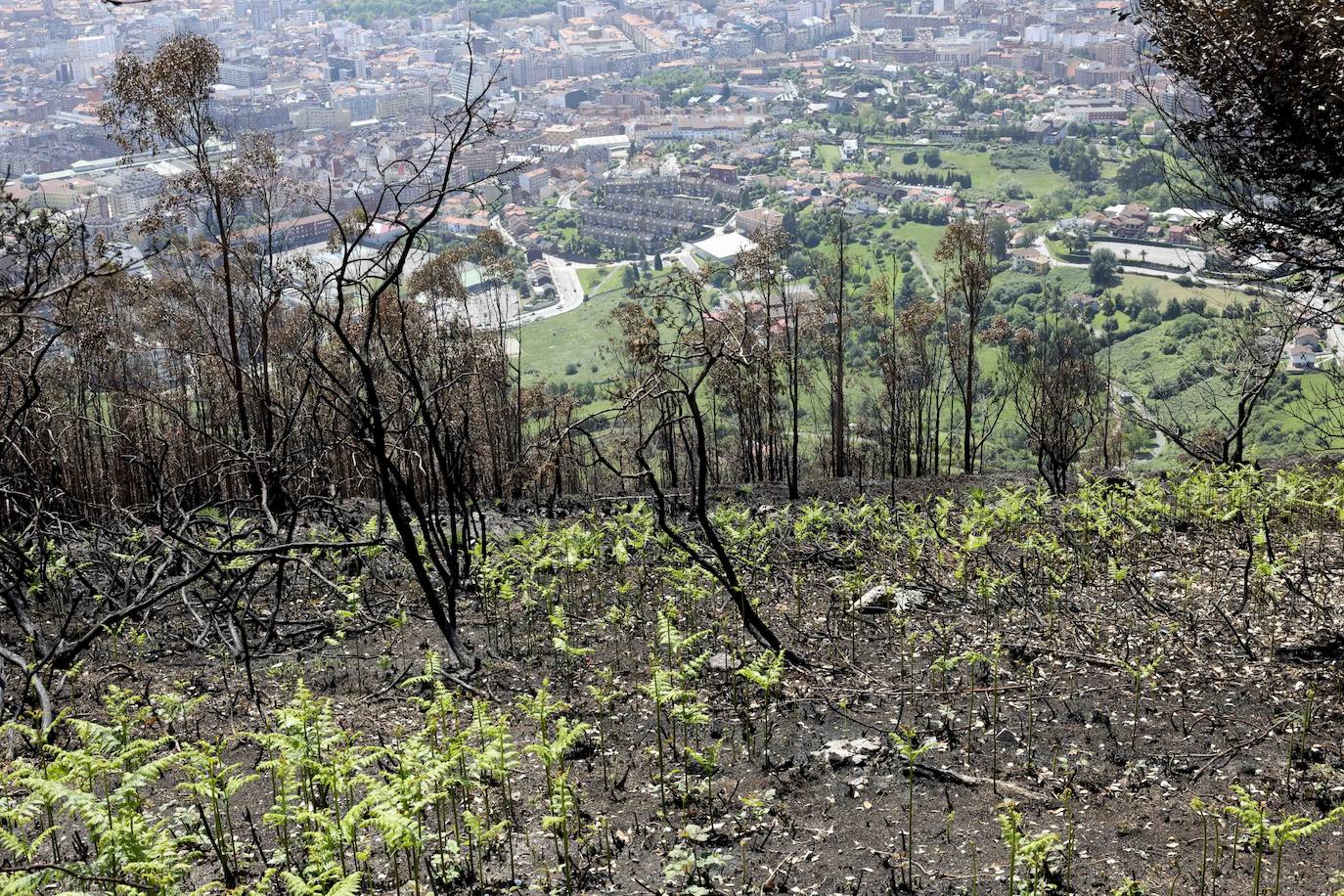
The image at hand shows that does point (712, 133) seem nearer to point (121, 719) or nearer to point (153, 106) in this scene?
point (153, 106)

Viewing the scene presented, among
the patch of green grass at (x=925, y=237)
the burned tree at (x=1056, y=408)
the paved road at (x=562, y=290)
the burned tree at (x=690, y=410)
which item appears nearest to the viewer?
the burned tree at (x=690, y=410)

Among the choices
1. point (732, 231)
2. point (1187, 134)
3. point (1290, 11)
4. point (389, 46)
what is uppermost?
point (389, 46)

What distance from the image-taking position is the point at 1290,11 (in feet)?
21.5

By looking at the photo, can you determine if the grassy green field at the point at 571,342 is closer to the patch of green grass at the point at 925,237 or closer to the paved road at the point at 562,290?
the paved road at the point at 562,290

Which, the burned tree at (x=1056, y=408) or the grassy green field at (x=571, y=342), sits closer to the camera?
the burned tree at (x=1056, y=408)

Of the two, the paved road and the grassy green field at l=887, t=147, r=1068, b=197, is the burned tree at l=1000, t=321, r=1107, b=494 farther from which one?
the grassy green field at l=887, t=147, r=1068, b=197

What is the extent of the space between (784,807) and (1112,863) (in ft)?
4.91

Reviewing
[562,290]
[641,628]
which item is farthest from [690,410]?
[562,290]

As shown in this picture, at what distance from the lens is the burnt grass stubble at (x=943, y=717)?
4.95 meters

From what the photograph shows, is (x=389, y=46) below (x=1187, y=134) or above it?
above

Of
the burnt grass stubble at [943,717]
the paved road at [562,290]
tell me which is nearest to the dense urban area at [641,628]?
the burnt grass stubble at [943,717]

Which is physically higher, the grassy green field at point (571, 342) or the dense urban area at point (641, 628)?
the dense urban area at point (641, 628)

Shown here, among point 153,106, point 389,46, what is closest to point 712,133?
point 389,46

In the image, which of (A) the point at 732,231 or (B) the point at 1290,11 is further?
(A) the point at 732,231
